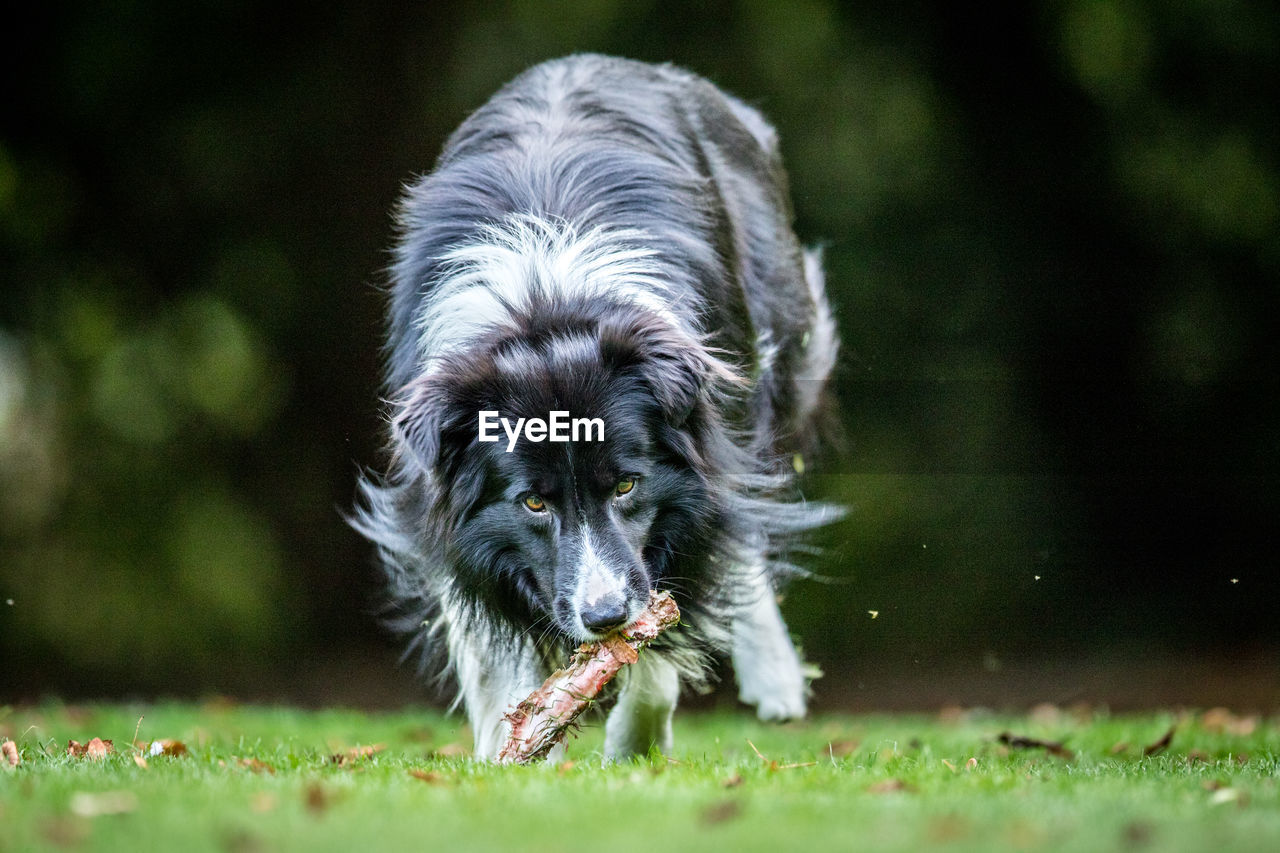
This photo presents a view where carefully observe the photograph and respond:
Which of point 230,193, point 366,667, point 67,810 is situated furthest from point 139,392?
point 67,810

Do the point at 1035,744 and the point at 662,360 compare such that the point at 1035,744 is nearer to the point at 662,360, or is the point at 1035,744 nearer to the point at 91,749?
the point at 662,360

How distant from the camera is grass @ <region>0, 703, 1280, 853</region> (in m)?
2.59

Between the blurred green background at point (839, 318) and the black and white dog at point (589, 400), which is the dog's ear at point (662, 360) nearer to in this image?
the black and white dog at point (589, 400)

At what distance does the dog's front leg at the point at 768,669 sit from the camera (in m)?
5.23

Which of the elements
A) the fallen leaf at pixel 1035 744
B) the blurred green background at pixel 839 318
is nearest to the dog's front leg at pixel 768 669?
the fallen leaf at pixel 1035 744

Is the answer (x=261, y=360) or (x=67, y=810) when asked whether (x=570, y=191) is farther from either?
(x=261, y=360)

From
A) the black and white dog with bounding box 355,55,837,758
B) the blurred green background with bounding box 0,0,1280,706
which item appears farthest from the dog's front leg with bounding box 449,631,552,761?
the blurred green background with bounding box 0,0,1280,706

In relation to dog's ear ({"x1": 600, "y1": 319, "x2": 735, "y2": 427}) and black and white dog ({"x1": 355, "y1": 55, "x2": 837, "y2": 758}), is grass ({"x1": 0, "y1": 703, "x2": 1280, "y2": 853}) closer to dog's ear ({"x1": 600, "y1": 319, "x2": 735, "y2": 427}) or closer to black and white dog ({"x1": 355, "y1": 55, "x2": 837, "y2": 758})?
black and white dog ({"x1": 355, "y1": 55, "x2": 837, "y2": 758})

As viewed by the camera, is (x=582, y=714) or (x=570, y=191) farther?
(x=570, y=191)

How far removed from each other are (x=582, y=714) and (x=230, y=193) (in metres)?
5.36

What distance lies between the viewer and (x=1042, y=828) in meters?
2.72

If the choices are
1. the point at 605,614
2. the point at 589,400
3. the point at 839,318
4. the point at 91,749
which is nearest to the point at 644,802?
the point at 605,614

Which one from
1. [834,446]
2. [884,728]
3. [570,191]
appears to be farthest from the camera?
[834,446]

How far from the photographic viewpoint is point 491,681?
4.33 m
